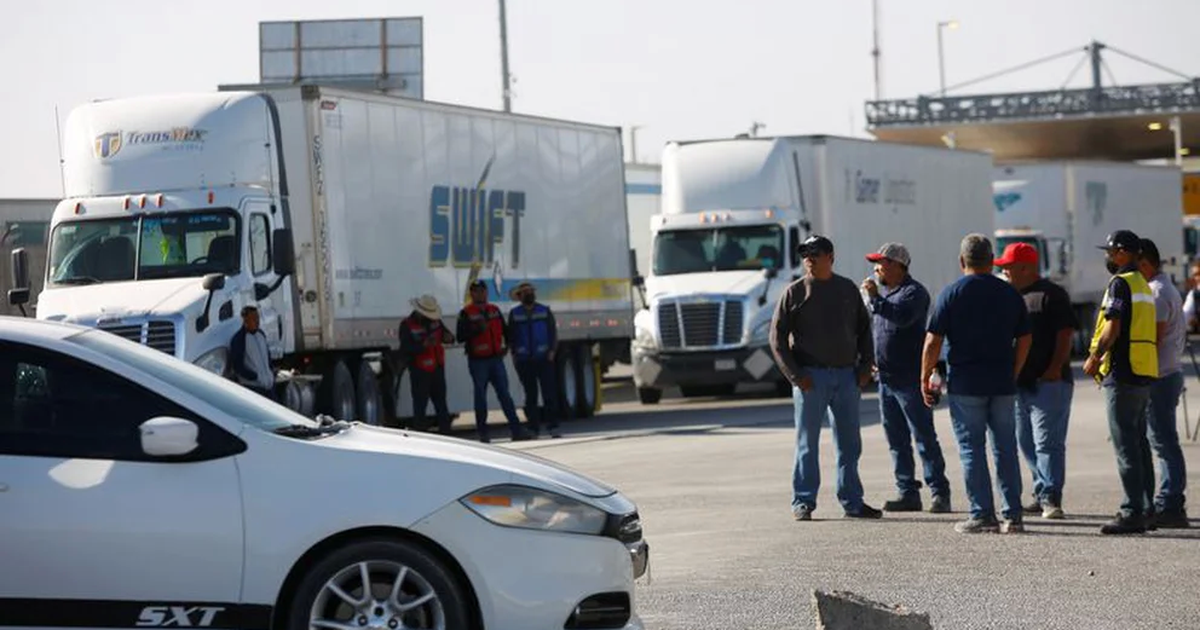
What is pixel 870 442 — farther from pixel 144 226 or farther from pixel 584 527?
pixel 584 527

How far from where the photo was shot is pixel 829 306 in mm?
15180

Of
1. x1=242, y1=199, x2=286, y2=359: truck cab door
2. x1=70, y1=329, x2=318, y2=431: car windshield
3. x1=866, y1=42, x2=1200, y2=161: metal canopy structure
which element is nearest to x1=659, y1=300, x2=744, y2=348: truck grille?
x1=242, y1=199, x2=286, y2=359: truck cab door

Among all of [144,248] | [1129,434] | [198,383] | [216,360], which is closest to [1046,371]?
[1129,434]

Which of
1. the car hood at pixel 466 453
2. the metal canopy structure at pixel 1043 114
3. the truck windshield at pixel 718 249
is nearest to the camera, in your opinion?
the car hood at pixel 466 453

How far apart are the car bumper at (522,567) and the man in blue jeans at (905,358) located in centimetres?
716

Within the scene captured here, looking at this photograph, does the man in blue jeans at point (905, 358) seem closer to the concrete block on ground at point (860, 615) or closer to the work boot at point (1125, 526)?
the work boot at point (1125, 526)

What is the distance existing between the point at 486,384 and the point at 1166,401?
1337 cm

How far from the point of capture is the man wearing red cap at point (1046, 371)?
1484 cm

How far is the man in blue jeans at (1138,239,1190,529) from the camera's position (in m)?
14.1

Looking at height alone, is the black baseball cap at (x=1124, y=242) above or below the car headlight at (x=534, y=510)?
above

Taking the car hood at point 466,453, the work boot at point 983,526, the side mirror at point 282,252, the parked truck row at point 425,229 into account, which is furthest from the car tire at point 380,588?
the side mirror at point 282,252

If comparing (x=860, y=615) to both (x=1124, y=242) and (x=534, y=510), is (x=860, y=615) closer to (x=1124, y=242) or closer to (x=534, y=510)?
(x=534, y=510)

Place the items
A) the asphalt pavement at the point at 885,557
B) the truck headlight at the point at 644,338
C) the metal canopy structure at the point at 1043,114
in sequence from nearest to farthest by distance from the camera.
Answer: the asphalt pavement at the point at 885,557
the truck headlight at the point at 644,338
the metal canopy structure at the point at 1043,114

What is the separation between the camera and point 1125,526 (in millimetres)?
13789
